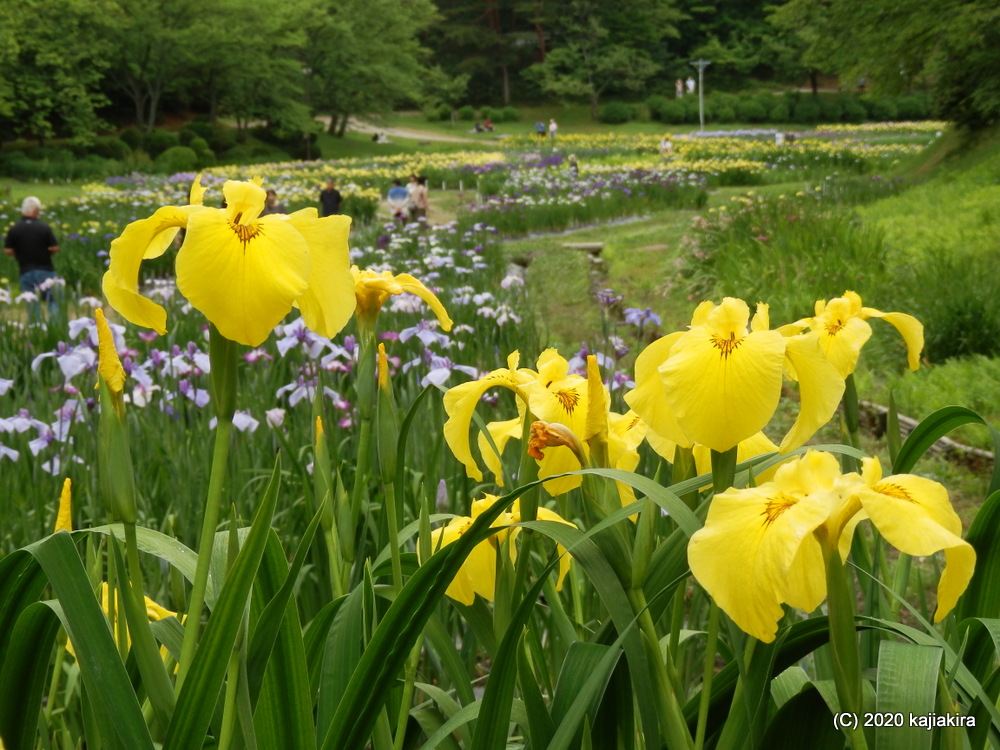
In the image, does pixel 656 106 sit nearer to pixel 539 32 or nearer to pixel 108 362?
pixel 539 32

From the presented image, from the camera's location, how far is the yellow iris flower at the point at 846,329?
1170mm

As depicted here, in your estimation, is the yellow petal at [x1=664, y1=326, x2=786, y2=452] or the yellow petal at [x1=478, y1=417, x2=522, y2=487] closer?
the yellow petal at [x1=664, y1=326, x2=786, y2=452]

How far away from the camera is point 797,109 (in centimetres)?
3962

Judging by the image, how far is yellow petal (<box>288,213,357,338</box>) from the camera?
0.92m

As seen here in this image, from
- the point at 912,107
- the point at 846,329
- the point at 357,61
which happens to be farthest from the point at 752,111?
the point at 846,329

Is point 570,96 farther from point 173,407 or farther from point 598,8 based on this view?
point 173,407

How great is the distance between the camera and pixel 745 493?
0.78 m

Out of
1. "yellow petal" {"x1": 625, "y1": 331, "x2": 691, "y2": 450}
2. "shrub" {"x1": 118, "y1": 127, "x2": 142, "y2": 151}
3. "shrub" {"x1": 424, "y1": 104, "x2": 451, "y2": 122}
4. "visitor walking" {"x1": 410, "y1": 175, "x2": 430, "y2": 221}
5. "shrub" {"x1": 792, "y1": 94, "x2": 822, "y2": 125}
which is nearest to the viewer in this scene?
"yellow petal" {"x1": 625, "y1": 331, "x2": 691, "y2": 450}

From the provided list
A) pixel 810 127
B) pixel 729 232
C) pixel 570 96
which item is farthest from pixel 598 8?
pixel 729 232

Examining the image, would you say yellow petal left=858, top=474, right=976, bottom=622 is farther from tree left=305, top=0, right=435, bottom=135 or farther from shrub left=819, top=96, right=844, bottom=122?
shrub left=819, top=96, right=844, bottom=122

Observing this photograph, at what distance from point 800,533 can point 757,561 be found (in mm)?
45

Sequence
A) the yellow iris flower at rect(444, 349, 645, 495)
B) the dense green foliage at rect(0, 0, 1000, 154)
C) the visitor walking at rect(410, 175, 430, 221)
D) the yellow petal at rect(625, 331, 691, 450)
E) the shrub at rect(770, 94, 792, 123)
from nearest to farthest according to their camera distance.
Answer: the yellow petal at rect(625, 331, 691, 450), the yellow iris flower at rect(444, 349, 645, 495), the visitor walking at rect(410, 175, 430, 221), the dense green foliage at rect(0, 0, 1000, 154), the shrub at rect(770, 94, 792, 123)

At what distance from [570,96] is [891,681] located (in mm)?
48245

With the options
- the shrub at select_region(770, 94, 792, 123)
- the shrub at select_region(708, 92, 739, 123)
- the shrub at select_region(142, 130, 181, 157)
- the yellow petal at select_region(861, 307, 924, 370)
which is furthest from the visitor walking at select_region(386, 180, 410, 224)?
the shrub at select_region(770, 94, 792, 123)
